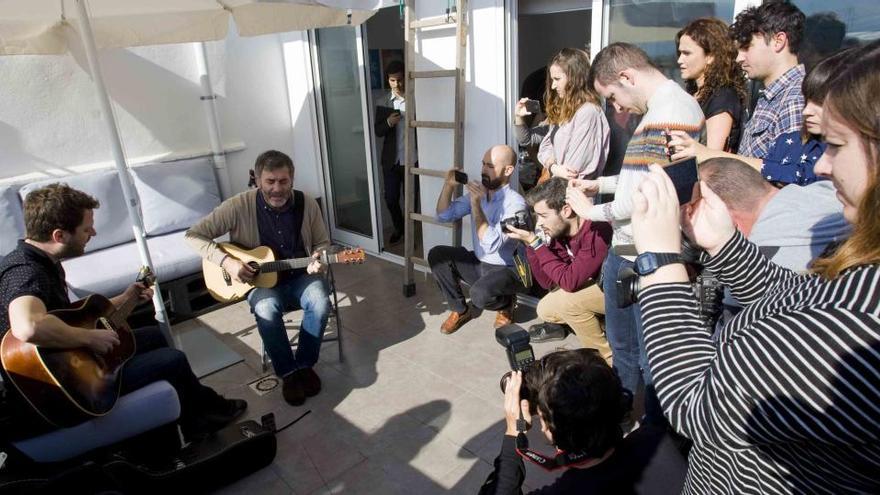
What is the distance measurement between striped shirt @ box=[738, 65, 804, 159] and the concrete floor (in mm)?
1643

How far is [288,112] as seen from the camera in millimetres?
5680

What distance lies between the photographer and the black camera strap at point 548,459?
141 centimetres

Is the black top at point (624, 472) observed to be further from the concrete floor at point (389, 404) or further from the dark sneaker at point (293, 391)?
the dark sneaker at point (293, 391)

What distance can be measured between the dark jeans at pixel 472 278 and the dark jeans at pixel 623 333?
3.43 feet

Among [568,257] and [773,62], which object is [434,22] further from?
[773,62]

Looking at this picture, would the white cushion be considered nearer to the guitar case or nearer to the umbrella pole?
the umbrella pole

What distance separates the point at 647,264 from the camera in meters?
1.02

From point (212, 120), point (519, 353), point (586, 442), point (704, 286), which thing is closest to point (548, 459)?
Result: point (586, 442)

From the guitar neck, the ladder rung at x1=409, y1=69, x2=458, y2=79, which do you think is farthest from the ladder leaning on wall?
the guitar neck

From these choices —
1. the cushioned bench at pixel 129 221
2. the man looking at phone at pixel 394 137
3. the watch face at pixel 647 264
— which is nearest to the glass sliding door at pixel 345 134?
the man looking at phone at pixel 394 137

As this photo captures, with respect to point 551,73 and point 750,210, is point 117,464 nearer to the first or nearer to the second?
point 750,210

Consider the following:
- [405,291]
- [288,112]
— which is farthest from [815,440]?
[288,112]

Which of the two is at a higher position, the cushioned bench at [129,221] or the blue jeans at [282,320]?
the cushioned bench at [129,221]

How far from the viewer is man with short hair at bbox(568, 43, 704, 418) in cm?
206
